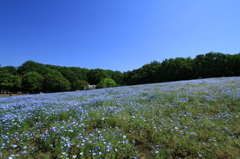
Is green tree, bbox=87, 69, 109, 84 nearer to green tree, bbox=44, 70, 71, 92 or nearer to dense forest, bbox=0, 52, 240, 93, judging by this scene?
dense forest, bbox=0, 52, 240, 93

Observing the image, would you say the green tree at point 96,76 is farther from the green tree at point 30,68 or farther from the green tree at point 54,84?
the green tree at point 54,84

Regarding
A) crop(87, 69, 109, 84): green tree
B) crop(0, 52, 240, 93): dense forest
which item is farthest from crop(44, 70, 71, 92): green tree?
crop(87, 69, 109, 84): green tree

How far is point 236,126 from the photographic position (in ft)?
15.8

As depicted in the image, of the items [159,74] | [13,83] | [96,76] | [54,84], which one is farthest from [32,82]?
[159,74]

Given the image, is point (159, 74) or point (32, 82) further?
point (159, 74)

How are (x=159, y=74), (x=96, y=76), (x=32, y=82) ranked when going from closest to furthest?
(x=32, y=82) < (x=159, y=74) < (x=96, y=76)

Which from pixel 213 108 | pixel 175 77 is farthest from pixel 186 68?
pixel 213 108

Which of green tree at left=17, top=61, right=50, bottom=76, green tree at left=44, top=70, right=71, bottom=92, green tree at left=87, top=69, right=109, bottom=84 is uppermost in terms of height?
green tree at left=17, top=61, right=50, bottom=76

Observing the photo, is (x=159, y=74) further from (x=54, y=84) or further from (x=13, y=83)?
(x=13, y=83)

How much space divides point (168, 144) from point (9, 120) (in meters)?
7.33

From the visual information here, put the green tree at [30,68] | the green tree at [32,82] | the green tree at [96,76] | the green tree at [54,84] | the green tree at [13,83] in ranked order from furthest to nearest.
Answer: the green tree at [96,76] → the green tree at [30,68] → the green tree at [13,83] → the green tree at [32,82] → the green tree at [54,84]

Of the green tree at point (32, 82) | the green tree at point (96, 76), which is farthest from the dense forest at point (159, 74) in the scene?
the green tree at point (96, 76)

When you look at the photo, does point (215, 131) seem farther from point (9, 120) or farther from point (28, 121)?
point (9, 120)

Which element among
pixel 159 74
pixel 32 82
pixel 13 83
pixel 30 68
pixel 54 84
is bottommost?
pixel 54 84
